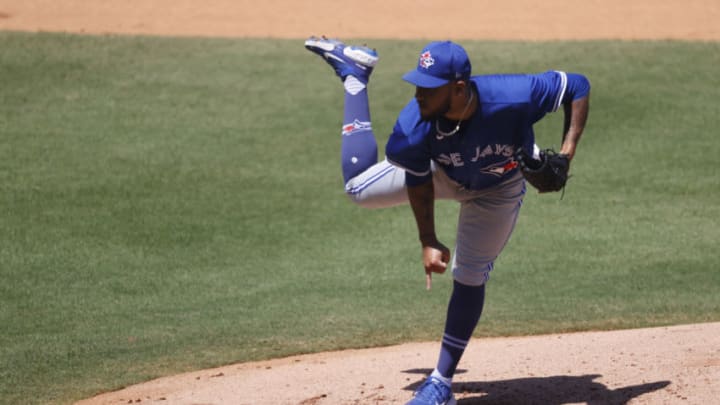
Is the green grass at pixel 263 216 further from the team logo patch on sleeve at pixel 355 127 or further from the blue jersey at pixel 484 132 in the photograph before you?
the blue jersey at pixel 484 132

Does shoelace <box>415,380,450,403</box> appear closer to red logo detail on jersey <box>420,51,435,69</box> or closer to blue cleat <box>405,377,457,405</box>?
blue cleat <box>405,377,457,405</box>

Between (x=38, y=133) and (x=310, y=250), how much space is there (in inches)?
156

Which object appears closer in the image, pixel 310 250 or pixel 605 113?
pixel 310 250

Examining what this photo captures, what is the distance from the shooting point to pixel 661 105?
471 inches

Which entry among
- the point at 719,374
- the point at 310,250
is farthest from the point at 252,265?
the point at 719,374

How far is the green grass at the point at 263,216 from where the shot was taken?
7.19 m

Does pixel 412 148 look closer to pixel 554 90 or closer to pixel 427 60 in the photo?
pixel 427 60

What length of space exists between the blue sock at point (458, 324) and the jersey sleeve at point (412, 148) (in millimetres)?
759

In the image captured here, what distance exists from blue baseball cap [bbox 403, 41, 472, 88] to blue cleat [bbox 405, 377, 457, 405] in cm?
150

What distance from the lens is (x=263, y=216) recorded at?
9.56m

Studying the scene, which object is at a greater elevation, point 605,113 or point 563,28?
point 563,28

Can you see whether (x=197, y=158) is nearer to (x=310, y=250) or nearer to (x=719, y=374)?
(x=310, y=250)

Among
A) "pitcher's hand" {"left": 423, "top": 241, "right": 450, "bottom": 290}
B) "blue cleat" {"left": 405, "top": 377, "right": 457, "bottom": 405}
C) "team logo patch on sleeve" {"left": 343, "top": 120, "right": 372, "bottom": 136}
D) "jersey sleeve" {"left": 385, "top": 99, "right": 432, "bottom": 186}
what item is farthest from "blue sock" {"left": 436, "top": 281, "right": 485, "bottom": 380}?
"team logo patch on sleeve" {"left": 343, "top": 120, "right": 372, "bottom": 136}

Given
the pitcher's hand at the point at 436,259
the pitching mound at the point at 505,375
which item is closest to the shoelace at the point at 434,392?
the pitching mound at the point at 505,375
